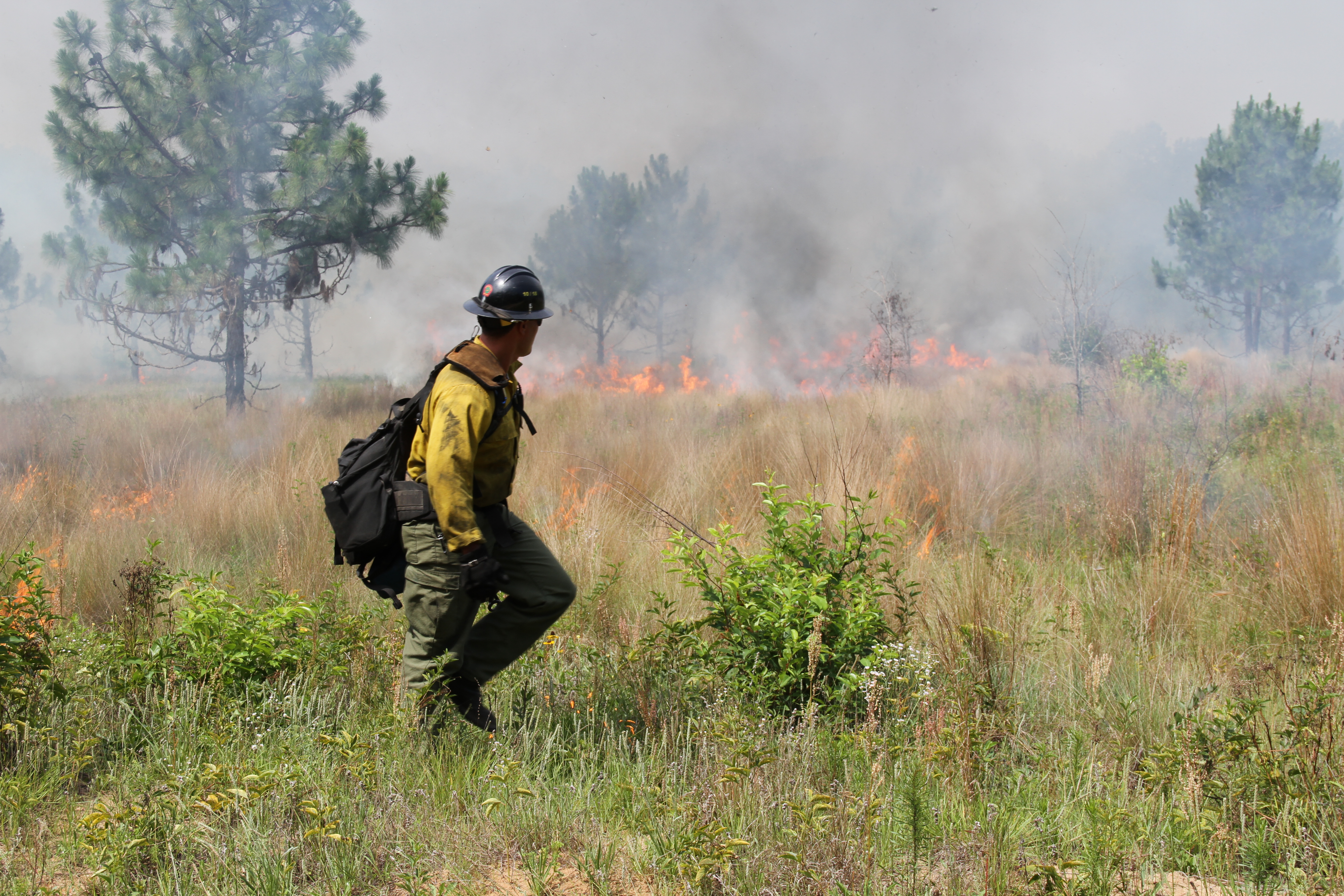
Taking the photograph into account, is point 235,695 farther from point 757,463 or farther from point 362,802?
point 757,463

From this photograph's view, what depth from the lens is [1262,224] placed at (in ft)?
78.6

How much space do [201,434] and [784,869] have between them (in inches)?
379

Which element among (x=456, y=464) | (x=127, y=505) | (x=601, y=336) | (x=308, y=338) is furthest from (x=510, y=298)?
(x=308, y=338)

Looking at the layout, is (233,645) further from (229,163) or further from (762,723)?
(229,163)

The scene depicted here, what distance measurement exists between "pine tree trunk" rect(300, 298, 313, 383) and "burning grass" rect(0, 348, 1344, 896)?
82.5ft

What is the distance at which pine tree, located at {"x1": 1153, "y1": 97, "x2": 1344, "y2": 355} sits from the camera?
75.4 feet

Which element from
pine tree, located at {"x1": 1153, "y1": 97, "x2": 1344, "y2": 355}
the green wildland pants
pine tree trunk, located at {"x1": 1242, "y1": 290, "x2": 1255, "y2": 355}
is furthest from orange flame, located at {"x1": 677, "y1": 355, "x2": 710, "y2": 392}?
the green wildland pants

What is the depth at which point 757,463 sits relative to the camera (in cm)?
663

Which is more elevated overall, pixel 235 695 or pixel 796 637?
pixel 796 637

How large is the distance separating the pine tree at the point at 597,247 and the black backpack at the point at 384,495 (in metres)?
26.9

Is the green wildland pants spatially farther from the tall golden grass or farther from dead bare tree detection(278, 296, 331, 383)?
dead bare tree detection(278, 296, 331, 383)

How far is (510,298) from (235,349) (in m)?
11.3

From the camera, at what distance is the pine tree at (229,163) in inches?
446

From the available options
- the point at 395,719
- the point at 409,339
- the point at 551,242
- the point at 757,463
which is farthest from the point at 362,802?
the point at 409,339
